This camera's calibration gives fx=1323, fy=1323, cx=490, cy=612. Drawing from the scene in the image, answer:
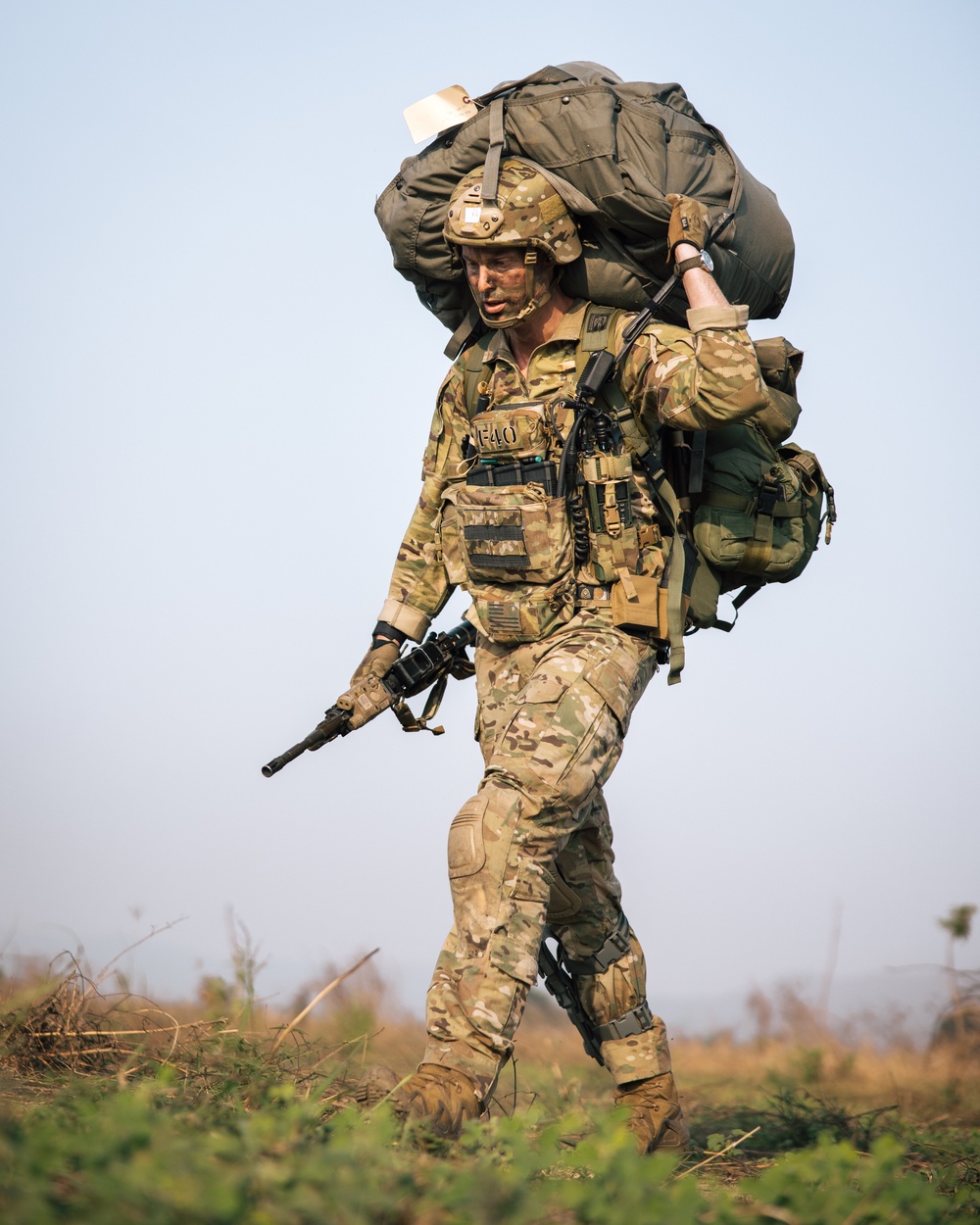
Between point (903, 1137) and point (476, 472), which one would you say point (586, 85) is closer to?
point (476, 472)

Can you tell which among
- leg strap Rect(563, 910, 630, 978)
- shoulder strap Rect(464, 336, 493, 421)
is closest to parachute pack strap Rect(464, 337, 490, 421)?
shoulder strap Rect(464, 336, 493, 421)

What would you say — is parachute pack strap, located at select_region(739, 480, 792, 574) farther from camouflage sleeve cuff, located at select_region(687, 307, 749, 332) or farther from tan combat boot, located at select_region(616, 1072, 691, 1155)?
tan combat boot, located at select_region(616, 1072, 691, 1155)

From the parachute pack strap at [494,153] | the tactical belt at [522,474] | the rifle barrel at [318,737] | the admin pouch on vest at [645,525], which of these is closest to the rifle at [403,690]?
the rifle barrel at [318,737]

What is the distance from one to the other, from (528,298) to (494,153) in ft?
1.75

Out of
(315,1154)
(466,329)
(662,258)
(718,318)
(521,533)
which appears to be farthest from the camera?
(466,329)

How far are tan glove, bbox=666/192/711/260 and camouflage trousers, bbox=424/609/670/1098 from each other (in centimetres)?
135

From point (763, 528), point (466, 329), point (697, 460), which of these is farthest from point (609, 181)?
point (763, 528)

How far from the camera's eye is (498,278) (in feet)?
15.9

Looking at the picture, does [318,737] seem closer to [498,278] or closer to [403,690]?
[403,690]

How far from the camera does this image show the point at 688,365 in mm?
4484

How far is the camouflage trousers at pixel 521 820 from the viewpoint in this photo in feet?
13.0

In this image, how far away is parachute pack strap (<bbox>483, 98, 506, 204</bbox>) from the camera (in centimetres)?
472

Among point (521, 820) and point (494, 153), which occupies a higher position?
point (494, 153)

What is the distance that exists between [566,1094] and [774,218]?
4231 millimetres
